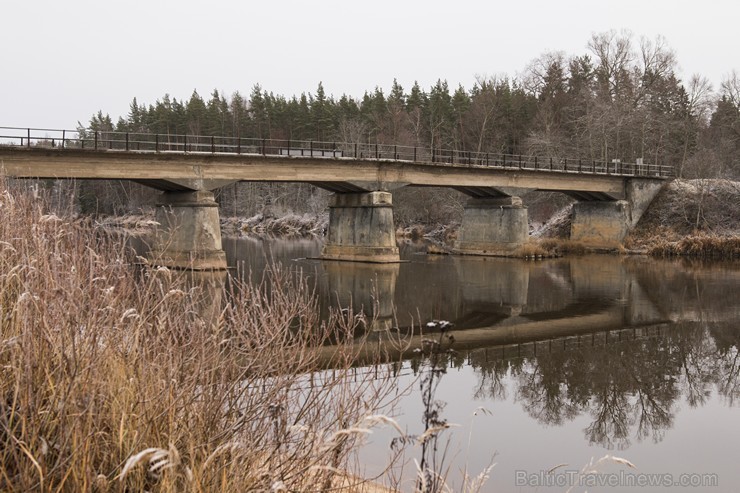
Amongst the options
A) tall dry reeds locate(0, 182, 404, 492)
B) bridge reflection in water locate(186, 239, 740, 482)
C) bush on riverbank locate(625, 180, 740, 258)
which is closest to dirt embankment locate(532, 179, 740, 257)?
bush on riverbank locate(625, 180, 740, 258)

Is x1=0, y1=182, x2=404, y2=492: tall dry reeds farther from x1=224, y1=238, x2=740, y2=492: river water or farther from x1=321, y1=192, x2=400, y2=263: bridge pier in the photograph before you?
x1=321, y1=192, x2=400, y2=263: bridge pier

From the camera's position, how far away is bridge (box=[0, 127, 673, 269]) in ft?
107

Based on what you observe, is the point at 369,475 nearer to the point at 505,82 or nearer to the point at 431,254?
the point at 431,254

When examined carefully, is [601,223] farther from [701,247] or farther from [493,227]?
[493,227]

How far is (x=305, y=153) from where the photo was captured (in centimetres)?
4034

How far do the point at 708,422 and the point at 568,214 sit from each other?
5016cm

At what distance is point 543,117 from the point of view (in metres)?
84.9

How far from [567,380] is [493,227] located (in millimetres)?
35954

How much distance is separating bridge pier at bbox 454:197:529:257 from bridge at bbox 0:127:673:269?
2.7 inches

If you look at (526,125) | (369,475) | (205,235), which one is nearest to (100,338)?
(369,475)

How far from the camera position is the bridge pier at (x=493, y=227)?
1892 inches

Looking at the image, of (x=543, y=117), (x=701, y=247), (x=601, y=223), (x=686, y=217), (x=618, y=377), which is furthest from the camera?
(x=543, y=117)

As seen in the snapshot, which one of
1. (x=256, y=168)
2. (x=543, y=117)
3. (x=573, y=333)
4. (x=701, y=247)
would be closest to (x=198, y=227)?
(x=256, y=168)

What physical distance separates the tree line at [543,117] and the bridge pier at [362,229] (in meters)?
30.4
